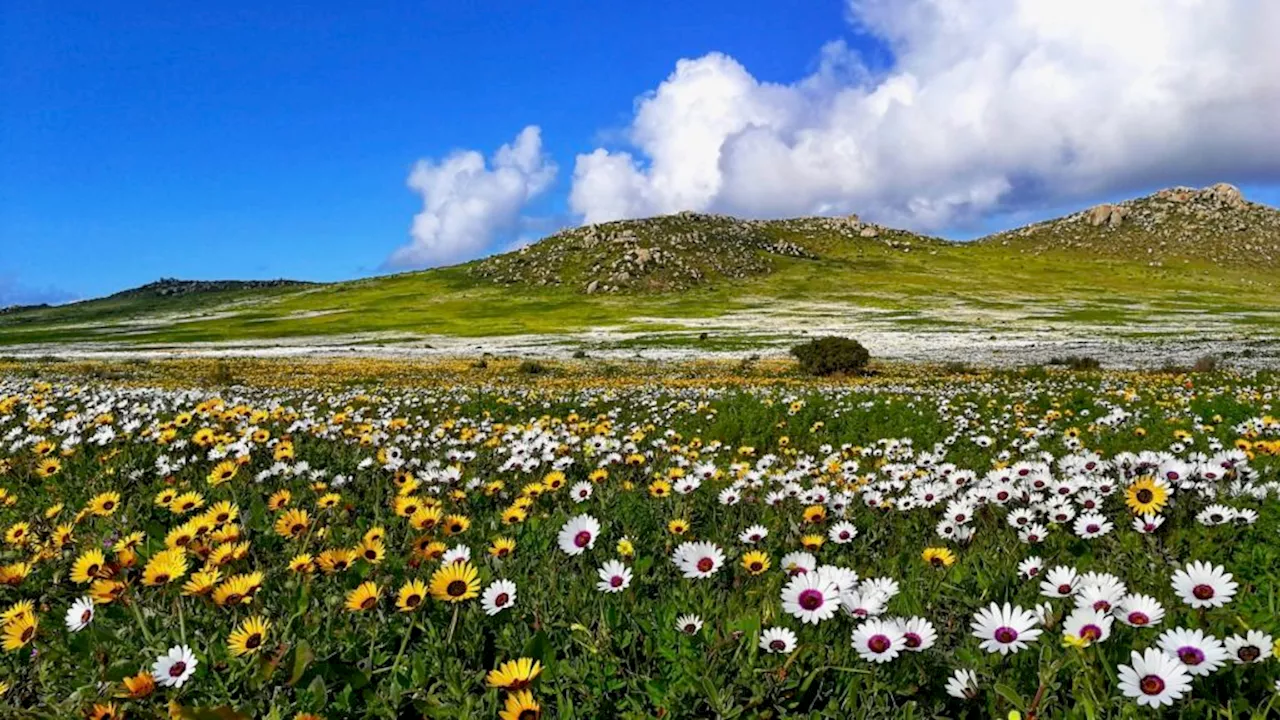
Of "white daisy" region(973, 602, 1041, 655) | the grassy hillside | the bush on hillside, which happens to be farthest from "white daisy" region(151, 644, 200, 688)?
the grassy hillside

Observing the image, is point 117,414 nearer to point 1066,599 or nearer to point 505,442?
point 505,442

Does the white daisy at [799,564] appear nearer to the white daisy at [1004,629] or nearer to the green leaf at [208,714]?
the white daisy at [1004,629]

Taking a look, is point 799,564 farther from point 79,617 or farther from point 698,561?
point 79,617

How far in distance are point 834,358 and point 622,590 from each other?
29.8 m

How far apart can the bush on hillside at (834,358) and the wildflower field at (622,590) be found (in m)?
24.9

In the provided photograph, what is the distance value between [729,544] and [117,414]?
8220mm

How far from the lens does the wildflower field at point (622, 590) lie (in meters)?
2.30

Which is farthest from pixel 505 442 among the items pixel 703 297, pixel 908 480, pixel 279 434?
pixel 703 297

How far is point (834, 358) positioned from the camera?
3164 cm

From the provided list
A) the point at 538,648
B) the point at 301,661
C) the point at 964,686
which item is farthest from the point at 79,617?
the point at 964,686

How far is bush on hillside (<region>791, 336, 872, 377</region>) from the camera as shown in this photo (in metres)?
31.3

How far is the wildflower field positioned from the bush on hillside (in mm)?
24873

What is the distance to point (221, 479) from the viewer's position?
4.77 meters

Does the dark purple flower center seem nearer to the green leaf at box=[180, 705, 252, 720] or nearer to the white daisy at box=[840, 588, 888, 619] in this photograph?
the white daisy at box=[840, 588, 888, 619]
